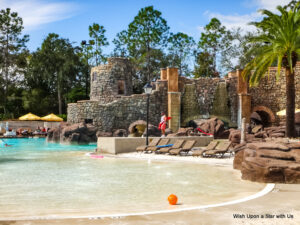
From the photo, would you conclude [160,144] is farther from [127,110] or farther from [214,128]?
[127,110]

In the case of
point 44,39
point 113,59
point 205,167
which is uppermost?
point 44,39

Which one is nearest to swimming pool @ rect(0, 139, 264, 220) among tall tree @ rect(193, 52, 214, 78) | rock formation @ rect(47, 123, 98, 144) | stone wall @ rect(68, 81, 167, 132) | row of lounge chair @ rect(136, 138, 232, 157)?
row of lounge chair @ rect(136, 138, 232, 157)

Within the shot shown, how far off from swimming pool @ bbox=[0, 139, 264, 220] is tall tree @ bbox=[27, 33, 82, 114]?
40497 millimetres

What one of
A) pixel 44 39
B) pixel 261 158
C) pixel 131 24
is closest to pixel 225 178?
pixel 261 158

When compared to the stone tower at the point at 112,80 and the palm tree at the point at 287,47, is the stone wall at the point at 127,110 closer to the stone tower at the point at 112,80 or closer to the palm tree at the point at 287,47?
the stone tower at the point at 112,80

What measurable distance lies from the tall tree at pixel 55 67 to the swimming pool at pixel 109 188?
40.5m

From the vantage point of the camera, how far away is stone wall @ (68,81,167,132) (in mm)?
32250

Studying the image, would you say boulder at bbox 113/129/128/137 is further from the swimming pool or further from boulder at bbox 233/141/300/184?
boulder at bbox 233/141/300/184

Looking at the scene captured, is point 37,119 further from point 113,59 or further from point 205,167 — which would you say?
point 205,167

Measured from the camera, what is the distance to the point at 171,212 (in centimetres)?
551

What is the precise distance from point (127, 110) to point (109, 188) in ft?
79.6

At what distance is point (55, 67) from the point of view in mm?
52406

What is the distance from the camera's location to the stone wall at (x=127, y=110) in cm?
3225

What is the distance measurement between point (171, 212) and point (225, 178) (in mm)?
4657
